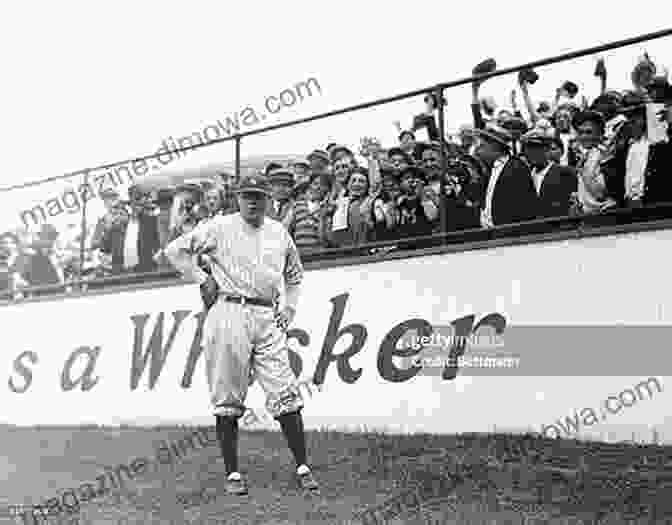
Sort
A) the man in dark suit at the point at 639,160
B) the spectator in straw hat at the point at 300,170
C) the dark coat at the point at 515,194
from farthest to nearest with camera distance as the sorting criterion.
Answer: the spectator in straw hat at the point at 300,170
the dark coat at the point at 515,194
the man in dark suit at the point at 639,160

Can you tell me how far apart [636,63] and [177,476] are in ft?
16.6

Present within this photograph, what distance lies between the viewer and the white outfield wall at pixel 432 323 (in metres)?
7.89

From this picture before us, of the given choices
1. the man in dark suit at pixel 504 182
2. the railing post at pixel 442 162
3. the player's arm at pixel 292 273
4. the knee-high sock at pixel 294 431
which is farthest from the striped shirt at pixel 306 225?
the knee-high sock at pixel 294 431

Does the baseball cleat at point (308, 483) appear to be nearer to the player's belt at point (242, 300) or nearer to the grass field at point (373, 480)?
the grass field at point (373, 480)

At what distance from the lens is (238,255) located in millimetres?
7672

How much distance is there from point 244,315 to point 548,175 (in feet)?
9.85

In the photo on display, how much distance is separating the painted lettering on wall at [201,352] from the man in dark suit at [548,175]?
106cm

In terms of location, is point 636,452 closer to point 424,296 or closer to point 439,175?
point 424,296

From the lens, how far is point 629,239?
26.2ft

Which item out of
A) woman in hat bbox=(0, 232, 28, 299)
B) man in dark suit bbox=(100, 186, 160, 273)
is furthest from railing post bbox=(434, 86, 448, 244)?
woman in hat bbox=(0, 232, 28, 299)

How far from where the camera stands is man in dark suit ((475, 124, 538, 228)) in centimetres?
873

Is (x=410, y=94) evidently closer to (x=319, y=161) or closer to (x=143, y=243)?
(x=319, y=161)

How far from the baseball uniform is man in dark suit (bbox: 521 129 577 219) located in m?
2.39

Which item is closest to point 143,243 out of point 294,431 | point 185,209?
point 185,209
